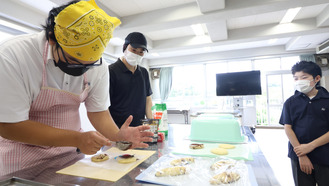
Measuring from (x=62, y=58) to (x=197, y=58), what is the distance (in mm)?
6256

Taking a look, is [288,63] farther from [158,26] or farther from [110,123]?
[110,123]

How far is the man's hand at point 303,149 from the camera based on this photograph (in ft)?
4.56

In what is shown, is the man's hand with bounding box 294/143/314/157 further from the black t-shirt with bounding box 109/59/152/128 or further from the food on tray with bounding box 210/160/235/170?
the black t-shirt with bounding box 109/59/152/128

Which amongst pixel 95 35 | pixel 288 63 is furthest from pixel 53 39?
pixel 288 63

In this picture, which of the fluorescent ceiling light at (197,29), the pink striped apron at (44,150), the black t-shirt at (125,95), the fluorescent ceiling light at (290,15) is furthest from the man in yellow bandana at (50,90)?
the fluorescent ceiling light at (290,15)

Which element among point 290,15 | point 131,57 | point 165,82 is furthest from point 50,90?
point 165,82

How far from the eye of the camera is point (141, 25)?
334 cm

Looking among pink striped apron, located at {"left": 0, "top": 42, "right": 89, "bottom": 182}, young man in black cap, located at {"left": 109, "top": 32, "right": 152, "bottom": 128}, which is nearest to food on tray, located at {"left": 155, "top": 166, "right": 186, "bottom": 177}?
pink striped apron, located at {"left": 0, "top": 42, "right": 89, "bottom": 182}

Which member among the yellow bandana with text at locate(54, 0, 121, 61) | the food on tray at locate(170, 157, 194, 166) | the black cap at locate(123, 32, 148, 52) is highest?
the black cap at locate(123, 32, 148, 52)

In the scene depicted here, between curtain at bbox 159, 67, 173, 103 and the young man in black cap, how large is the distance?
5404mm

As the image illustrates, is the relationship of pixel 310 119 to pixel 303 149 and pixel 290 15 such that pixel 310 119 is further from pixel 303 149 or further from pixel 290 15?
pixel 290 15

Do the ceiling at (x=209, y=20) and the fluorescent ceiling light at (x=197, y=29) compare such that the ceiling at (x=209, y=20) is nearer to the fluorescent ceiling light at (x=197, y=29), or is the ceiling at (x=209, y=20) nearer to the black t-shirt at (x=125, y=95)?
the fluorescent ceiling light at (x=197, y=29)

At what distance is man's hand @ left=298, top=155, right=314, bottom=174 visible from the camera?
1400 millimetres

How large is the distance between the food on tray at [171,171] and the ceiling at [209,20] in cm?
256
